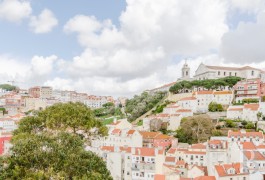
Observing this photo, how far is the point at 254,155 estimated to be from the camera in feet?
107

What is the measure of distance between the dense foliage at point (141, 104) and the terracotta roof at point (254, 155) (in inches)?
1571

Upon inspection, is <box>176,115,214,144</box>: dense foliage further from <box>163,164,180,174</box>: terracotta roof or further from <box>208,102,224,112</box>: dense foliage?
<box>208,102,224,112</box>: dense foliage

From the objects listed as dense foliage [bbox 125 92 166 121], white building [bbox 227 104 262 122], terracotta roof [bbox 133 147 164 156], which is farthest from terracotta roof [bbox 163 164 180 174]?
dense foliage [bbox 125 92 166 121]

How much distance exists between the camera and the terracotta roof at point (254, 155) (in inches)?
1262

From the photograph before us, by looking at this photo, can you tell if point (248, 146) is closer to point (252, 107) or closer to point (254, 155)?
point (254, 155)

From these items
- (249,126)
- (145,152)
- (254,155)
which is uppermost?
(249,126)

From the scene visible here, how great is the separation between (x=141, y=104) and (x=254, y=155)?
42.2 m

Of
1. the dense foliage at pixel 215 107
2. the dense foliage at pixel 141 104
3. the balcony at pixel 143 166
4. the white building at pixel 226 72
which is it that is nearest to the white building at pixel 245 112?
the dense foliage at pixel 215 107

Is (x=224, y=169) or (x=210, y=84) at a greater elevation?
(x=210, y=84)

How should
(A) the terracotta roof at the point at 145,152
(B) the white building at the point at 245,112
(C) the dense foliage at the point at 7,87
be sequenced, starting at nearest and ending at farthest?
(A) the terracotta roof at the point at 145,152, (B) the white building at the point at 245,112, (C) the dense foliage at the point at 7,87

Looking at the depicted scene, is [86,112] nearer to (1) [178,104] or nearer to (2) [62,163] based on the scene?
(2) [62,163]

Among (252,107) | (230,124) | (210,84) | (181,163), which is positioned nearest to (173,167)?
(181,163)

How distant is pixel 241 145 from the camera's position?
112 feet

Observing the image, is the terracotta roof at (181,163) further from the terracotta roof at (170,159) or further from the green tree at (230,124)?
the green tree at (230,124)
